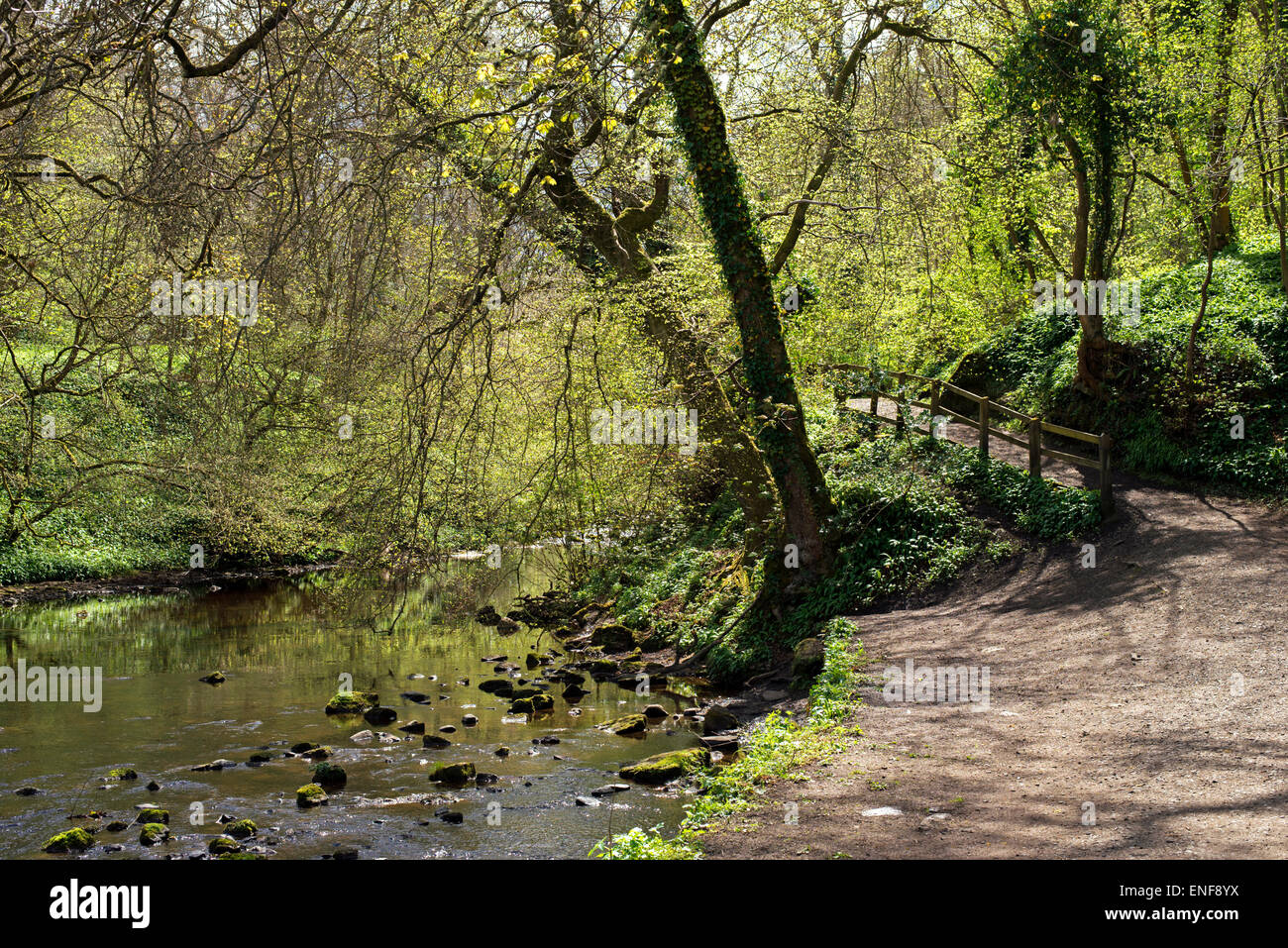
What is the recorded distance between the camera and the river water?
28.3 ft

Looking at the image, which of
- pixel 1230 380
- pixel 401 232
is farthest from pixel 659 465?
pixel 1230 380

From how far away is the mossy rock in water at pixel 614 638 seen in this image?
17.0 metres

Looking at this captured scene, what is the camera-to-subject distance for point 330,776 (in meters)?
10.1

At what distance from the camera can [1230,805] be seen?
6188mm

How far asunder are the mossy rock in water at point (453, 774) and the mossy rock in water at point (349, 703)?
3.11 meters

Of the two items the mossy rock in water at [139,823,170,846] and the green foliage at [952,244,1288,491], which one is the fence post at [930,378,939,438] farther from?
the mossy rock in water at [139,823,170,846]

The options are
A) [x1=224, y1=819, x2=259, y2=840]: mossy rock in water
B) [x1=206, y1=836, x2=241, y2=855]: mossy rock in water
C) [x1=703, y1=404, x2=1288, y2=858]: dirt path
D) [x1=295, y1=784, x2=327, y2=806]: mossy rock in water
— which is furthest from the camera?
[x1=295, y1=784, x2=327, y2=806]: mossy rock in water

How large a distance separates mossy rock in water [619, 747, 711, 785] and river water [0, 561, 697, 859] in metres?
0.23

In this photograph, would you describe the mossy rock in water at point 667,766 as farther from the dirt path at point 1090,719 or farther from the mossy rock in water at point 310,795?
the mossy rock in water at point 310,795

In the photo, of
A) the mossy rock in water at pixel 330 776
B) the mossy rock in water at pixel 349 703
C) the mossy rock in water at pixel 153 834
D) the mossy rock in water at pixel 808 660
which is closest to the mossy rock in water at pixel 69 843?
the mossy rock in water at pixel 153 834

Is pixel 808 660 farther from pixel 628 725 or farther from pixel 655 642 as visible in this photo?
pixel 655 642

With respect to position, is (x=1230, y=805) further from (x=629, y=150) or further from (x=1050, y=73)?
(x=1050, y=73)
